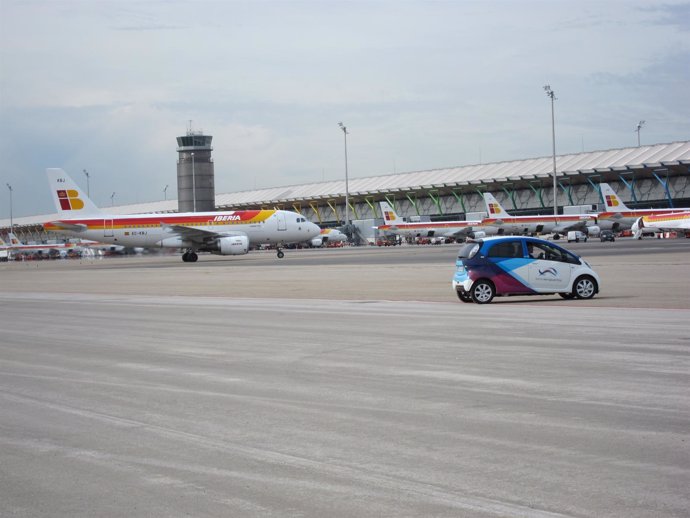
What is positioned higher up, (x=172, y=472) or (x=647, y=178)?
(x=647, y=178)

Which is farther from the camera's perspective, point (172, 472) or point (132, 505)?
point (172, 472)

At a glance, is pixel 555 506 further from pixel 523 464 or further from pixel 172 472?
pixel 172 472

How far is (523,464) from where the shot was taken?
7211 mm

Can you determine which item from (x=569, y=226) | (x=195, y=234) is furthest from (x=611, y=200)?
(x=195, y=234)

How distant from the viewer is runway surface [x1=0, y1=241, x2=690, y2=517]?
6508 mm

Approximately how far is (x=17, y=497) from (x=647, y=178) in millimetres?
115098

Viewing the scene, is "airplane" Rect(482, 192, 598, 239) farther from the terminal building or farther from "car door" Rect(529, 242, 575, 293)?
"car door" Rect(529, 242, 575, 293)

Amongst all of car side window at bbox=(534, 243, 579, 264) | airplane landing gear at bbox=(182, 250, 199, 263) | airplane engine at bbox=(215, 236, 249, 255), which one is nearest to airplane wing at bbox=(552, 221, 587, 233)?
airplane engine at bbox=(215, 236, 249, 255)

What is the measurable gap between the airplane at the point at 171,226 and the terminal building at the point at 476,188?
4946 cm

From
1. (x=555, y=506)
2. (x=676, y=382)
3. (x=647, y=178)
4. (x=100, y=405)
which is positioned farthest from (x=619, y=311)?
(x=647, y=178)

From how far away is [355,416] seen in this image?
30.8 ft

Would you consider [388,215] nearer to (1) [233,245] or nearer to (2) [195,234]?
(2) [195,234]

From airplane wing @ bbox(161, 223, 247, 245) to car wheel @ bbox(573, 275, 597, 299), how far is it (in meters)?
47.0

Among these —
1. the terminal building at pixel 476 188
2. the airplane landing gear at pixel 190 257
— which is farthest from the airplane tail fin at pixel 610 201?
the airplane landing gear at pixel 190 257
